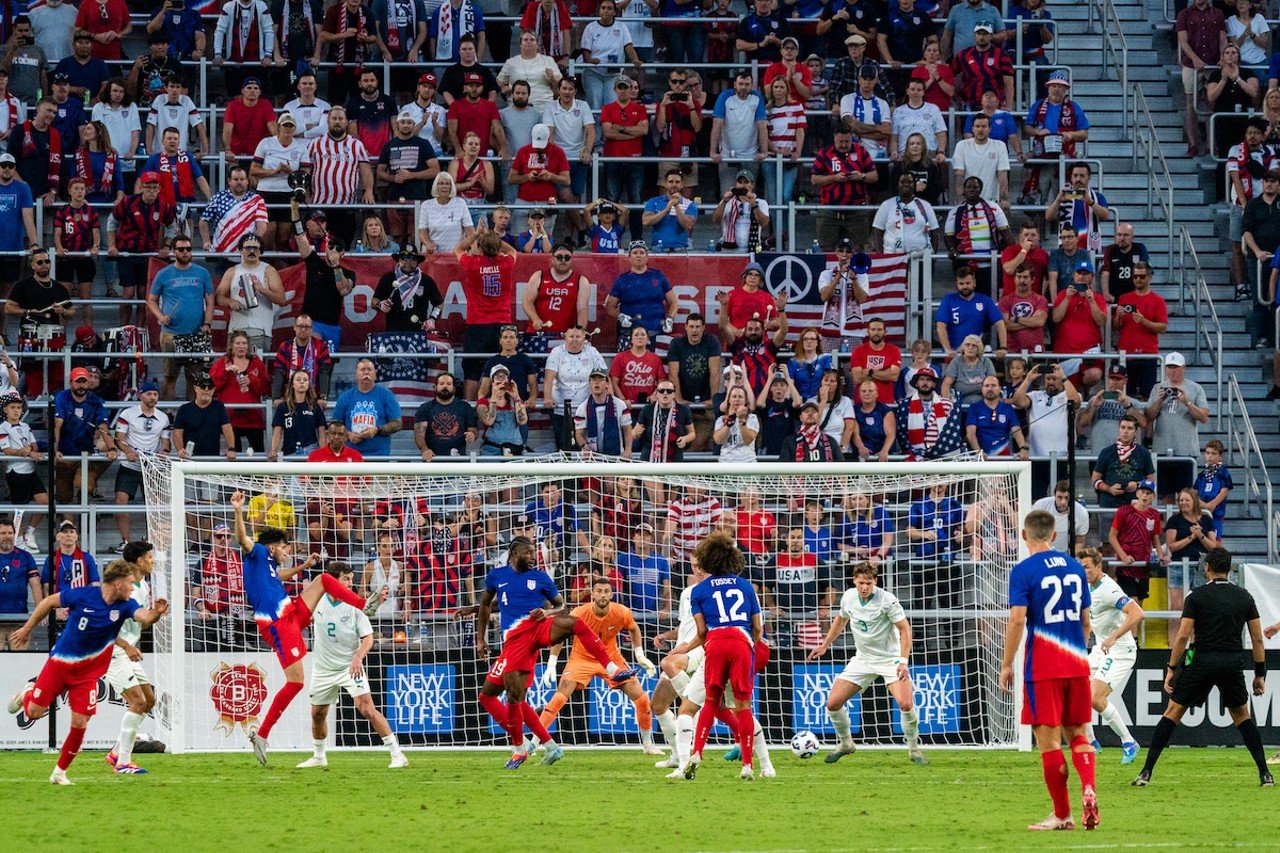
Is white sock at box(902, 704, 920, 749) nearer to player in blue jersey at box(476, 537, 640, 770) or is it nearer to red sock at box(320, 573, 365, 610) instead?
player in blue jersey at box(476, 537, 640, 770)

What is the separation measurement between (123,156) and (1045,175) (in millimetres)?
12430

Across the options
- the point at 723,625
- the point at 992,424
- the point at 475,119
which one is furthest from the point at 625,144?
the point at 723,625

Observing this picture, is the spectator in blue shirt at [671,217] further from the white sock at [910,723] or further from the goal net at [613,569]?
the white sock at [910,723]

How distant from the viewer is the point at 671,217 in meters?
24.2

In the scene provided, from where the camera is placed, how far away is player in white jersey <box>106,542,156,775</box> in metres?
15.6

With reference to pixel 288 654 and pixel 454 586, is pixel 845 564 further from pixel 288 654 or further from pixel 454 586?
pixel 288 654

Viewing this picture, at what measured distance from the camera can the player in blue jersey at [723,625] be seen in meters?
14.7

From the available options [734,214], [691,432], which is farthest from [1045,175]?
[691,432]

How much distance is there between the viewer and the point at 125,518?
21.4 m

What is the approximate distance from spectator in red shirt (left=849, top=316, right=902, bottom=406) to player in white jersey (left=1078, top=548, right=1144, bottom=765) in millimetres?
5268

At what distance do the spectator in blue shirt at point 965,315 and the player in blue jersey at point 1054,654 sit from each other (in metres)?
11.0

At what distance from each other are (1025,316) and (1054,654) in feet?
38.5

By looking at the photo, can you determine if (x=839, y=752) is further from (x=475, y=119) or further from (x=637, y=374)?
(x=475, y=119)

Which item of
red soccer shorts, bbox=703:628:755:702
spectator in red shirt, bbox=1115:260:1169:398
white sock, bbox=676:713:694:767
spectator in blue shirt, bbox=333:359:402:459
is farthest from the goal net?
spectator in red shirt, bbox=1115:260:1169:398
